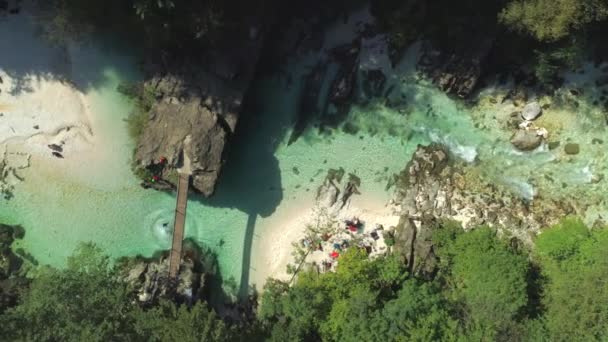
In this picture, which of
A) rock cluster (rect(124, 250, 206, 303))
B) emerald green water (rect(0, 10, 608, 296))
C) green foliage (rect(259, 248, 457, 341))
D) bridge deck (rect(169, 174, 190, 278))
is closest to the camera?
green foliage (rect(259, 248, 457, 341))

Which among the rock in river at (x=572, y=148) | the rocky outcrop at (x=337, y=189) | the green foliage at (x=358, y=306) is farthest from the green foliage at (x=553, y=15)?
the green foliage at (x=358, y=306)

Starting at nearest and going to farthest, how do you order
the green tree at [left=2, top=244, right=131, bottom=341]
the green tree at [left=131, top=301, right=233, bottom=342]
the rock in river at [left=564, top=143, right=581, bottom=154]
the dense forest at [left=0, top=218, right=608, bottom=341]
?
the green tree at [left=2, top=244, right=131, bottom=341]
the green tree at [left=131, top=301, right=233, bottom=342]
the dense forest at [left=0, top=218, right=608, bottom=341]
the rock in river at [left=564, top=143, right=581, bottom=154]

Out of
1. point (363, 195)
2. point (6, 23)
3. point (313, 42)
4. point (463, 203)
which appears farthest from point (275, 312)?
point (6, 23)

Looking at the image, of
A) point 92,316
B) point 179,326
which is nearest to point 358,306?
point 179,326

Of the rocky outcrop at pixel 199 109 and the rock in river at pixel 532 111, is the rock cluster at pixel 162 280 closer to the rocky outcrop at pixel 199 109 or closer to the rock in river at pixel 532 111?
the rocky outcrop at pixel 199 109

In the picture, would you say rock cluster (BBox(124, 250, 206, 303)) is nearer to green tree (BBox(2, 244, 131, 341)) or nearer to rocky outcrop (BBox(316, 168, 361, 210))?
green tree (BBox(2, 244, 131, 341))

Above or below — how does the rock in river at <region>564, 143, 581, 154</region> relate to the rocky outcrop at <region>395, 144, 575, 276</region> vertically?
above

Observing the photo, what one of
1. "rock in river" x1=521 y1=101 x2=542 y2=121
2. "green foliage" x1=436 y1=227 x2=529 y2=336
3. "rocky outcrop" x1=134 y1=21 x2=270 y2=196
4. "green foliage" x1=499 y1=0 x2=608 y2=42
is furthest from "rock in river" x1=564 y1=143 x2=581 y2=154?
"rocky outcrop" x1=134 y1=21 x2=270 y2=196
